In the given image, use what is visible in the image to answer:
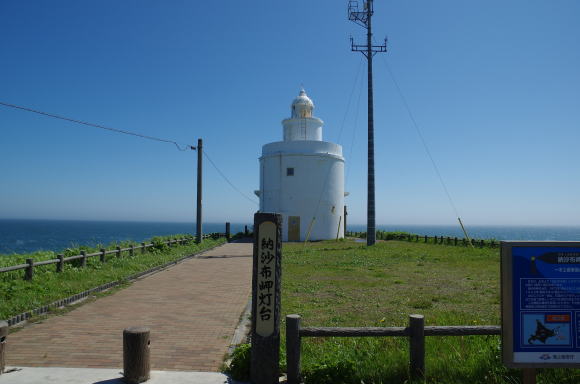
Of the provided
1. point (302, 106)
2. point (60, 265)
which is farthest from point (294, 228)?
point (60, 265)

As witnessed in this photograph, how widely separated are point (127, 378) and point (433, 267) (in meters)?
13.8

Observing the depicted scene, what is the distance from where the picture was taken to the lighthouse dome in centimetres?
3341

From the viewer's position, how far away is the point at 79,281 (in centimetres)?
1148

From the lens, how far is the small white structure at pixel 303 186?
102ft

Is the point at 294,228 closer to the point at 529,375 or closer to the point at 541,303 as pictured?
the point at 529,375

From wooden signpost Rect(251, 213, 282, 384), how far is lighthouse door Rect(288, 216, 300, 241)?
25.5m

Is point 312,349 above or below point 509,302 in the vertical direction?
below

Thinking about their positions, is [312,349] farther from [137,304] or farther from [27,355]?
[137,304]

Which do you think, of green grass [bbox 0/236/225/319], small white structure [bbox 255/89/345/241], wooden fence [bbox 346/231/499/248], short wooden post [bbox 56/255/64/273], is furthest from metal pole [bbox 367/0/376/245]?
short wooden post [bbox 56/255/64/273]

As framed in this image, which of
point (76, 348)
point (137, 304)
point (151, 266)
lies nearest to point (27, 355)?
point (76, 348)

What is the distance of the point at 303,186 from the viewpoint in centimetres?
3130

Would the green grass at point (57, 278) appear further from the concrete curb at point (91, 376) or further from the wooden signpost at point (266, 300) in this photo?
the wooden signpost at point (266, 300)

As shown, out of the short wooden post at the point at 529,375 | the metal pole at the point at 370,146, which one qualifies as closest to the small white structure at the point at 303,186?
the metal pole at the point at 370,146

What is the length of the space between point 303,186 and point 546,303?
2718cm
